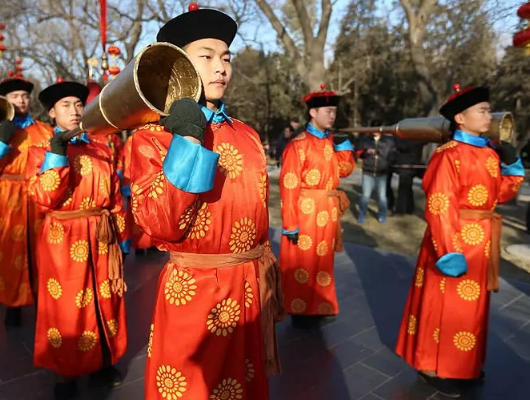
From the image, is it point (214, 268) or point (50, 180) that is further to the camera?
point (50, 180)

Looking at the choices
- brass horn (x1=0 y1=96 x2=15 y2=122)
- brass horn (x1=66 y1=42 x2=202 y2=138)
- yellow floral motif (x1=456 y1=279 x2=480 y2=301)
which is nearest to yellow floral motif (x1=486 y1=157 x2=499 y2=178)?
yellow floral motif (x1=456 y1=279 x2=480 y2=301)

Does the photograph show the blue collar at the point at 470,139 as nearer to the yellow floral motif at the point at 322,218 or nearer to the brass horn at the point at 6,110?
the yellow floral motif at the point at 322,218

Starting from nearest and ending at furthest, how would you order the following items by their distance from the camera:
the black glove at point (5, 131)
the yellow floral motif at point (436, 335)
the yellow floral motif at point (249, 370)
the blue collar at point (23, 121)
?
the yellow floral motif at point (249, 370)
the yellow floral motif at point (436, 335)
the black glove at point (5, 131)
the blue collar at point (23, 121)

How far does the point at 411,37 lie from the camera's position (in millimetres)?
14648

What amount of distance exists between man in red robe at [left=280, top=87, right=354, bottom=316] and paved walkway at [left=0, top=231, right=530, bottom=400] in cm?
33

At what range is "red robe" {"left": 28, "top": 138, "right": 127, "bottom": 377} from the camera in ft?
10.3

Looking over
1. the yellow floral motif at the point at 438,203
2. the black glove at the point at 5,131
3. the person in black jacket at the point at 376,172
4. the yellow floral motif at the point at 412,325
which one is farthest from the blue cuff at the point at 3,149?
the person in black jacket at the point at 376,172

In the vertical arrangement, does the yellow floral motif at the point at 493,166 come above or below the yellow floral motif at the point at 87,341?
above

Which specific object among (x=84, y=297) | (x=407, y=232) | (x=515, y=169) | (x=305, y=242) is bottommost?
(x=407, y=232)

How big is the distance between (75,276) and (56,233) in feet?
1.08

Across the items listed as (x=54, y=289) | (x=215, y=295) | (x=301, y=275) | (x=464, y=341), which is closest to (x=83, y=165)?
(x=54, y=289)

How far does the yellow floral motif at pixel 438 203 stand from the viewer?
9.78 ft

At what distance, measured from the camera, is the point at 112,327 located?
331 cm

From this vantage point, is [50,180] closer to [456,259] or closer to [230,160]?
[230,160]
